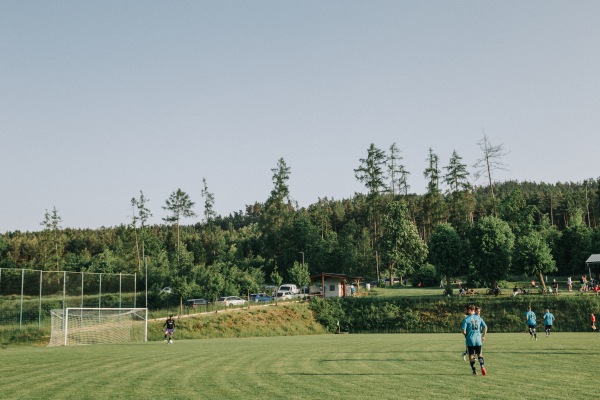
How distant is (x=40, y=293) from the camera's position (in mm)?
35438

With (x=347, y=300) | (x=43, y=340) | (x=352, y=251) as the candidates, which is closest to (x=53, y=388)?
(x=43, y=340)

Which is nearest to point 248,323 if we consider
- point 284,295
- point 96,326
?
point 96,326

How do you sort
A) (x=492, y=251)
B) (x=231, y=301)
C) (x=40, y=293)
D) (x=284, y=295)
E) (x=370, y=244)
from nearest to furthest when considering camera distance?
(x=40, y=293), (x=231, y=301), (x=492, y=251), (x=284, y=295), (x=370, y=244)

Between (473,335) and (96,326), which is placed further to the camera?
(96,326)

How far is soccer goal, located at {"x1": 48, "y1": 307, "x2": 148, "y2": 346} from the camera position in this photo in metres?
33.5

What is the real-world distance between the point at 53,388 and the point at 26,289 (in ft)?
83.4

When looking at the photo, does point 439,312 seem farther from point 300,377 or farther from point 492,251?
point 300,377

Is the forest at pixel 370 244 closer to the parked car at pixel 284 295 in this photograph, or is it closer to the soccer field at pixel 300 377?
the parked car at pixel 284 295

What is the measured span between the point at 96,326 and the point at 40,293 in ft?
14.8

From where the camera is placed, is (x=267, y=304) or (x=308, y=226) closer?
(x=267, y=304)

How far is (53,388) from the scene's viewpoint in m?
13.0

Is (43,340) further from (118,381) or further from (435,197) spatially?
(435,197)

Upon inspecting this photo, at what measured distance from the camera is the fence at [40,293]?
3391 cm

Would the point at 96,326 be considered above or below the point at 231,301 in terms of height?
below
